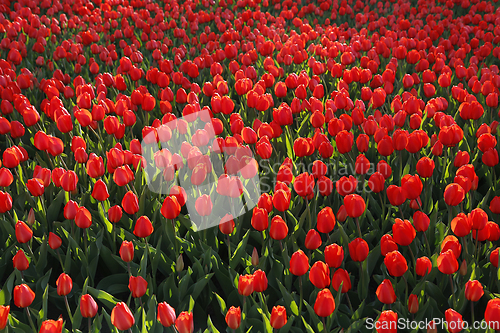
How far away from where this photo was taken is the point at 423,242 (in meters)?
2.40

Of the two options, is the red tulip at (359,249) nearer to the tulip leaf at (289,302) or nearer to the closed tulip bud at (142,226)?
the tulip leaf at (289,302)

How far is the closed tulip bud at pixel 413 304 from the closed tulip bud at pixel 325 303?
36 centimetres

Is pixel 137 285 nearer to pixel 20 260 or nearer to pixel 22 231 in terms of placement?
pixel 20 260

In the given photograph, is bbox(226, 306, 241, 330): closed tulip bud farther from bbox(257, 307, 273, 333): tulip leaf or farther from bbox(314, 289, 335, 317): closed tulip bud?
bbox(314, 289, 335, 317): closed tulip bud

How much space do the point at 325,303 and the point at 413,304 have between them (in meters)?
0.41

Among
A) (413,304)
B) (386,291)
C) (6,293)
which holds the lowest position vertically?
(6,293)

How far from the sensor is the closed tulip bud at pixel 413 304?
184 centimetres

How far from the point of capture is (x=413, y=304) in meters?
1.85

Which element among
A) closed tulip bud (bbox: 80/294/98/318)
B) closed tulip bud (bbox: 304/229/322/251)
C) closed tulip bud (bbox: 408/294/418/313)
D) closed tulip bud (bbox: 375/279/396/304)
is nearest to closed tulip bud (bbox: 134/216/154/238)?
closed tulip bud (bbox: 80/294/98/318)

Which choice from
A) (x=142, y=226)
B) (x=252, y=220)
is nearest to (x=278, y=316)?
(x=252, y=220)

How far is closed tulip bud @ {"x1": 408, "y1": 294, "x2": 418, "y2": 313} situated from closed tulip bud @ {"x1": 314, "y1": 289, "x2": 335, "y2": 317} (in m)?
0.36

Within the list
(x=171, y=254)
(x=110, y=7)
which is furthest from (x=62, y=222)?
(x=110, y=7)

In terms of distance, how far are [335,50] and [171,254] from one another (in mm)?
2988

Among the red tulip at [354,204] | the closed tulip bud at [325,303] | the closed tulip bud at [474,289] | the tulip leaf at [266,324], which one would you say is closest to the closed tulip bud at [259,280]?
the tulip leaf at [266,324]
